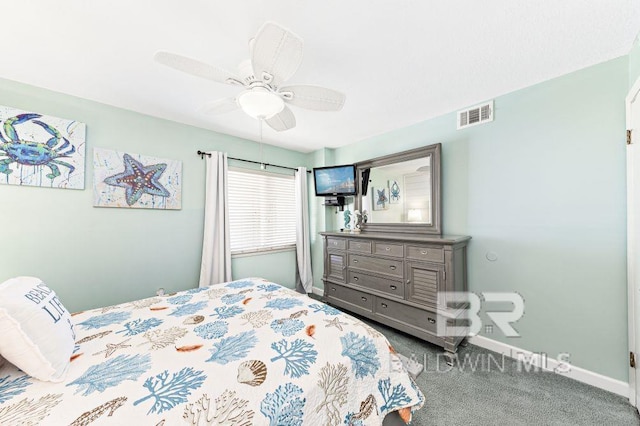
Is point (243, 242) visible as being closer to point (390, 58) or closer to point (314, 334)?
point (314, 334)

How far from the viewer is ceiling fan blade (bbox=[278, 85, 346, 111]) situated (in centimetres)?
147

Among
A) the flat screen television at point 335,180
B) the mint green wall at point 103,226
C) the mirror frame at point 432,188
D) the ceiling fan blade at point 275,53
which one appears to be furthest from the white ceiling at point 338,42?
the flat screen television at point 335,180

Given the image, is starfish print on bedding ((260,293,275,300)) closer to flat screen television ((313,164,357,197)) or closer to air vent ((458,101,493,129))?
flat screen television ((313,164,357,197))

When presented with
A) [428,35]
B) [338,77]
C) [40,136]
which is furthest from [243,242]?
[428,35]

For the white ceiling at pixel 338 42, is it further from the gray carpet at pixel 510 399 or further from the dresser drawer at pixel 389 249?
the gray carpet at pixel 510 399

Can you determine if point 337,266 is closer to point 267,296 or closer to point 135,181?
point 267,296

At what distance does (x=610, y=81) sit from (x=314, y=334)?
9.14 ft

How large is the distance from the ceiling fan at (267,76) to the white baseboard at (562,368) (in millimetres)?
2612

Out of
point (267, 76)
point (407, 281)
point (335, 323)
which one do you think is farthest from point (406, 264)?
point (267, 76)

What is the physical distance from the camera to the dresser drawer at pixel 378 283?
8.18 ft

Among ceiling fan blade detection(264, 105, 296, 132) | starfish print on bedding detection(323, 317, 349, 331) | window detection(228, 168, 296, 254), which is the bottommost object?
starfish print on bedding detection(323, 317, 349, 331)

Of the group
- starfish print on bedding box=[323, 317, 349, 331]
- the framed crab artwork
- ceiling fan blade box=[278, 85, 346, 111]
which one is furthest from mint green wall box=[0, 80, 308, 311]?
starfish print on bedding box=[323, 317, 349, 331]

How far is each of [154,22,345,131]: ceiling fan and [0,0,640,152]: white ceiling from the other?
0.32 m

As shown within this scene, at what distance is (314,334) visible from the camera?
4.21 ft
